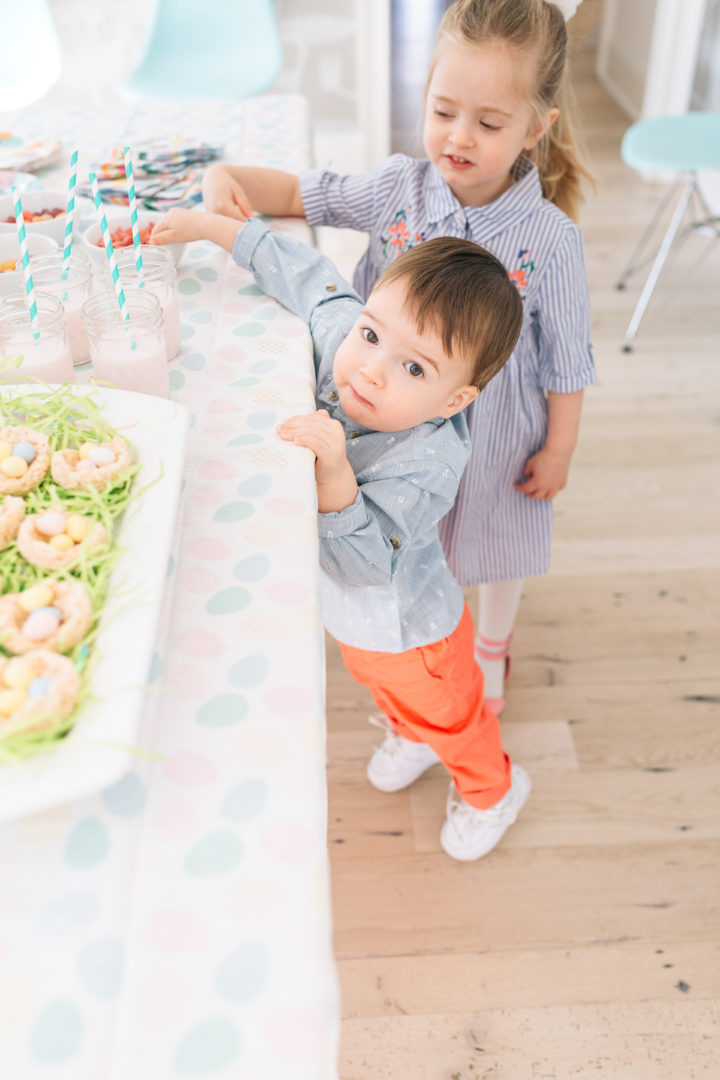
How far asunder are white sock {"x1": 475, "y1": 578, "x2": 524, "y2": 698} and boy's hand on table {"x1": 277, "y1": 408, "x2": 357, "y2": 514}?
26.9 inches

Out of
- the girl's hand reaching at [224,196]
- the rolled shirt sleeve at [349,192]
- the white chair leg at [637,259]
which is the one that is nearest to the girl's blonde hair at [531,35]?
the rolled shirt sleeve at [349,192]

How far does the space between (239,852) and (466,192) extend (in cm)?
98

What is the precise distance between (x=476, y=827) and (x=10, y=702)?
0.95m

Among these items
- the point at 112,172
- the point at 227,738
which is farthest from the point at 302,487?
the point at 112,172

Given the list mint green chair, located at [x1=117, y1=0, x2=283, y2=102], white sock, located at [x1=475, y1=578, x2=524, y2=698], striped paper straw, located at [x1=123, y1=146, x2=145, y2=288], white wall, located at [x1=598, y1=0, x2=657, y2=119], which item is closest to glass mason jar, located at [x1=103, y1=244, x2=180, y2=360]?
striped paper straw, located at [x1=123, y1=146, x2=145, y2=288]

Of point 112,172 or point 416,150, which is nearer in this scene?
point 112,172

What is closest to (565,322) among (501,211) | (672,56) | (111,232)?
(501,211)

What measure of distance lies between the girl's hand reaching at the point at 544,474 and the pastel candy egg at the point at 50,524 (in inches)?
31.8

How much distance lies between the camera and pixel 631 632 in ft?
5.60

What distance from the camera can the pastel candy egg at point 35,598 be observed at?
0.58 m

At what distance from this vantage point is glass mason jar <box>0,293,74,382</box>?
822 millimetres

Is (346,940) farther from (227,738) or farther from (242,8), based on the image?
(242,8)

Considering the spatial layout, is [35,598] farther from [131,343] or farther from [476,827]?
[476,827]

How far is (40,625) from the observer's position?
1.83 ft
